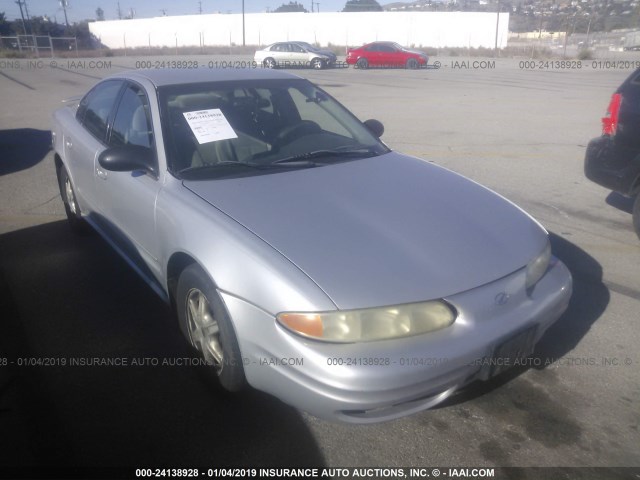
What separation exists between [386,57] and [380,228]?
28.9 metres

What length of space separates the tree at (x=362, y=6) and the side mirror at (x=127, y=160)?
311ft

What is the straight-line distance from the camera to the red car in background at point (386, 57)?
29078mm

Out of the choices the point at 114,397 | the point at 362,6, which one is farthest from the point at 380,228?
the point at 362,6

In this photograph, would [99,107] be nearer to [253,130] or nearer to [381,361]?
[253,130]

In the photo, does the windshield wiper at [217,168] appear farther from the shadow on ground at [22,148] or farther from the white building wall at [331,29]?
the white building wall at [331,29]

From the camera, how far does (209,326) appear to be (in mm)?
2643

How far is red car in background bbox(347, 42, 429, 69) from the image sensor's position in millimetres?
29078

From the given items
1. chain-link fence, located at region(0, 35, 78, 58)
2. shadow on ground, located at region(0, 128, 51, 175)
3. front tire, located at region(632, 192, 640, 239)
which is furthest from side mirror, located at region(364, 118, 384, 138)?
chain-link fence, located at region(0, 35, 78, 58)

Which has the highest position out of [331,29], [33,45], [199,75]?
[199,75]

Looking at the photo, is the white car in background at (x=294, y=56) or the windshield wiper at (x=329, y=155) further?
the white car in background at (x=294, y=56)

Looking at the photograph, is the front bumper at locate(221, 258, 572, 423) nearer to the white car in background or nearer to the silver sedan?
the silver sedan

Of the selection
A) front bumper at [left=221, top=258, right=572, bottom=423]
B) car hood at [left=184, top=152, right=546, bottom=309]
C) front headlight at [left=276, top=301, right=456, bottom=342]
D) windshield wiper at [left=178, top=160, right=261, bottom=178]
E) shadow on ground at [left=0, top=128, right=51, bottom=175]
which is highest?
windshield wiper at [left=178, top=160, right=261, bottom=178]

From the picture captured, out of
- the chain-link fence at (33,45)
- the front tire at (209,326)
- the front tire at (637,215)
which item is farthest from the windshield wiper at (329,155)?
the chain-link fence at (33,45)

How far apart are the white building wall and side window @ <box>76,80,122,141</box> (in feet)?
193
